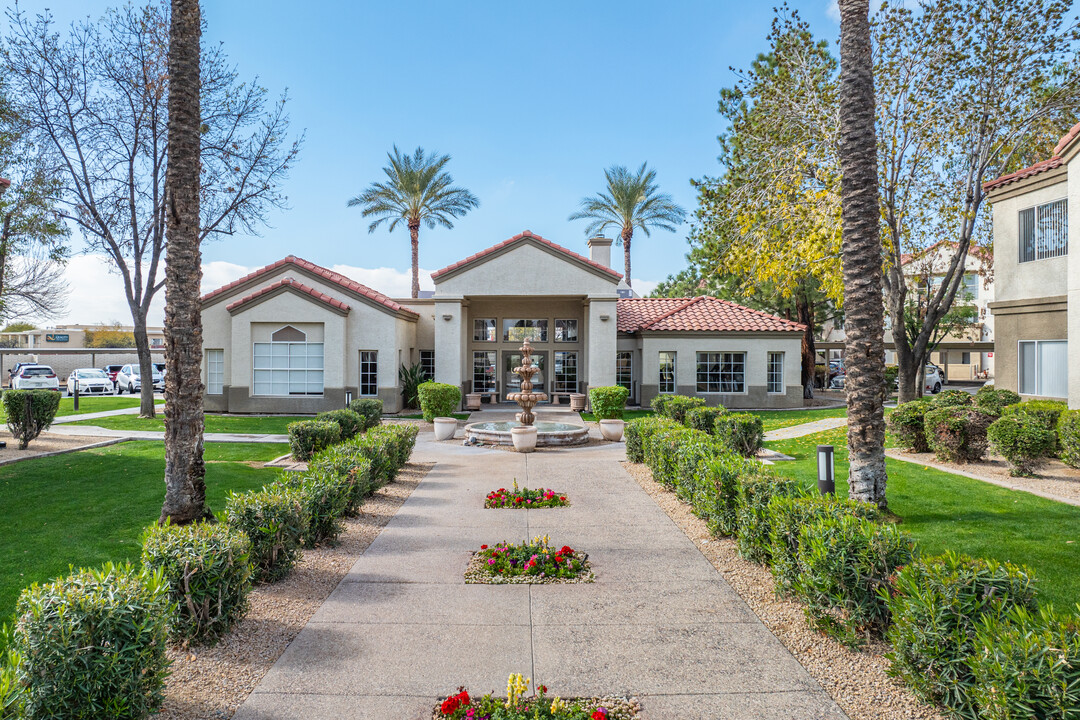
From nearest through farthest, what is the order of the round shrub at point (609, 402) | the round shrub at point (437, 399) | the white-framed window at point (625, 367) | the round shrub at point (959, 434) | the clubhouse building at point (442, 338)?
1. the round shrub at point (959, 434)
2. the round shrub at point (609, 402)
3. the round shrub at point (437, 399)
4. the clubhouse building at point (442, 338)
5. the white-framed window at point (625, 367)

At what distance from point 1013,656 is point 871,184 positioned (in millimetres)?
6370

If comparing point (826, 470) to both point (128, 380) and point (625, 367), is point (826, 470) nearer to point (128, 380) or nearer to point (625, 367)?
point (625, 367)

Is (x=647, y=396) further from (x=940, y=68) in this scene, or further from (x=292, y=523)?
(x=292, y=523)

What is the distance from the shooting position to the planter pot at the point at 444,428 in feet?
55.1

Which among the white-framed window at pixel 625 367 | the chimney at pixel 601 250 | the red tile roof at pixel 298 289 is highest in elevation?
the chimney at pixel 601 250

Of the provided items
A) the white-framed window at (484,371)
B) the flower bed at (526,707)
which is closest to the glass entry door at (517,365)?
the white-framed window at (484,371)

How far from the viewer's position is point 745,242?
35.4ft

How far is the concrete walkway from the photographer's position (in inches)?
154

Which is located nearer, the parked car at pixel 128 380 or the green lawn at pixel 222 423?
the green lawn at pixel 222 423

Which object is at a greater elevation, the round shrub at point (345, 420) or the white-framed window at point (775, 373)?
the white-framed window at point (775, 373)

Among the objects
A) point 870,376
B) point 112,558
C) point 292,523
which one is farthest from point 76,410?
point 870,376

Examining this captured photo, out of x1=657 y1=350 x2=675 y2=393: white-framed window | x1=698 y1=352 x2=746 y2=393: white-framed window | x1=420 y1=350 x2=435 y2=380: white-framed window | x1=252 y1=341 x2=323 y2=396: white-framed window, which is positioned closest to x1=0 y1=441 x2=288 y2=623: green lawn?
x1=252 y1=341 x2=323 y2=396: white-framed window

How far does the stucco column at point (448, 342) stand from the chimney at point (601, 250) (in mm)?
6803

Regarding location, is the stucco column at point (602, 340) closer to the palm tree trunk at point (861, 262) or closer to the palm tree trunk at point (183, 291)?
the palm tree trunk at point (861, 262)
